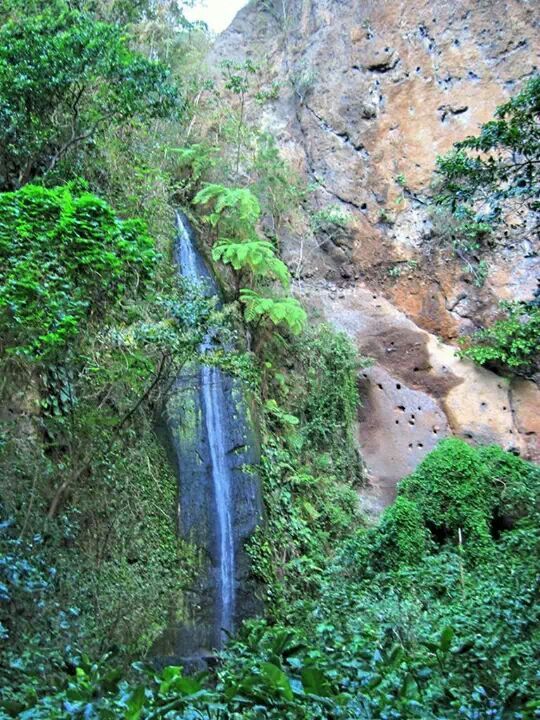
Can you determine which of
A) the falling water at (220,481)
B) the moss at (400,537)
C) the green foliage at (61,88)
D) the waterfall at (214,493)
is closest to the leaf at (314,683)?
the waterfall at (214,493)

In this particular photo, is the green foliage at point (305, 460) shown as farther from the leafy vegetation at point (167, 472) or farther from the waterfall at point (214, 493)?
the waterfall at point (214, 493)

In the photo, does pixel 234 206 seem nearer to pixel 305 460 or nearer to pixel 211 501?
pixel 305 460

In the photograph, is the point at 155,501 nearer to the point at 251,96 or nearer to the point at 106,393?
the point at 106,393

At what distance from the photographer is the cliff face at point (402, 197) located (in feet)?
43.5

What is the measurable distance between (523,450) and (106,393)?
8.93 meters

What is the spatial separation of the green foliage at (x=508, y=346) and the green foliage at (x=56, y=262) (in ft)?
29.3

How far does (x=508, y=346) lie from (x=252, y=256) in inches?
232

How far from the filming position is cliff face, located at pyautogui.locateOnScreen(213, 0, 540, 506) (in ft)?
43.5

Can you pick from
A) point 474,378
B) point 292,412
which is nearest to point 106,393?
point 292,412

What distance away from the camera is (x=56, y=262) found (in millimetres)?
6074

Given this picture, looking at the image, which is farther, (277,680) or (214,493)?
(214,493)

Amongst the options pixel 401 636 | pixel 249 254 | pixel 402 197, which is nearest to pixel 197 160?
pixel 249 254

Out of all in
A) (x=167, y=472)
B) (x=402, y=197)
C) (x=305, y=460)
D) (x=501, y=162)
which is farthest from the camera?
(x=402, y=197)

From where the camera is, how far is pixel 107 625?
6309 mm
